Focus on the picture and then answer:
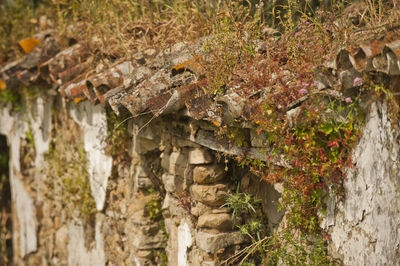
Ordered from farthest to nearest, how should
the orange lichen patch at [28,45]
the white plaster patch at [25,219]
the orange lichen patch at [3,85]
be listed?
the white plaster patch at [25,219], the orange lichen patch at [3,85], the orange lichen patch at [28,45]

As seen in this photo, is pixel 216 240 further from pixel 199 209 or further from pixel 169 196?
pixel 169 196

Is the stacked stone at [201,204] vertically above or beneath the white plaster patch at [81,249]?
above

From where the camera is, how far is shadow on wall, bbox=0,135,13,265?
716 cm

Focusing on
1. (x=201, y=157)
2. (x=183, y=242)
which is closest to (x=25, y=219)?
(x=183, y=242)

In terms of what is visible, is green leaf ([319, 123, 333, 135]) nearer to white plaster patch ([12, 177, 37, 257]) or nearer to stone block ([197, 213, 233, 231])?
stone block ([197, 213, 233, 231])

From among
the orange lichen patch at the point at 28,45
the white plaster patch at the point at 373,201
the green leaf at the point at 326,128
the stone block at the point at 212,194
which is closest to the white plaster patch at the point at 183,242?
the stone block at the point at 212,194

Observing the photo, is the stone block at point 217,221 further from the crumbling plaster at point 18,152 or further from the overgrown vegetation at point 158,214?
the crumbling plaster at point 18,152

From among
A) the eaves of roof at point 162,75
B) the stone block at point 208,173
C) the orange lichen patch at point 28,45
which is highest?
the orange lichen patch at point 28,45

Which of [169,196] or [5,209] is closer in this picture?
[169,196]

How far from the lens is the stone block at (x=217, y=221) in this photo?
135 inches

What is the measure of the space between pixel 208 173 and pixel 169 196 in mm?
634

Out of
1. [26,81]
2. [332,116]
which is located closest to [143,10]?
[26,81]

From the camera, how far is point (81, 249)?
519cm

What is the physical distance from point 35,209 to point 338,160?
15.7 feet
